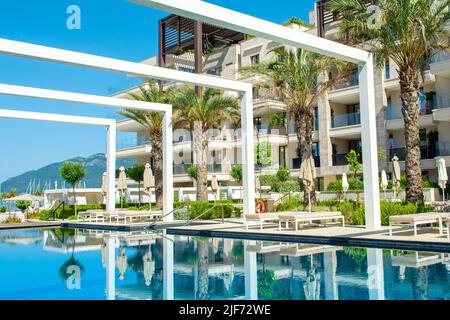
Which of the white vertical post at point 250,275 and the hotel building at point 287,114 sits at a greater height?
the hotel building at point 287,114

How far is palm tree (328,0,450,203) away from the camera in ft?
52.9

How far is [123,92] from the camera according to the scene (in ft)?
166

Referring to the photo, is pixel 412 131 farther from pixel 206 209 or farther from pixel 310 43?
pixel 206 209

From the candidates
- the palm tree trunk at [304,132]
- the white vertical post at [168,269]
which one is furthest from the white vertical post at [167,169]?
the white vertical post at [168,269]

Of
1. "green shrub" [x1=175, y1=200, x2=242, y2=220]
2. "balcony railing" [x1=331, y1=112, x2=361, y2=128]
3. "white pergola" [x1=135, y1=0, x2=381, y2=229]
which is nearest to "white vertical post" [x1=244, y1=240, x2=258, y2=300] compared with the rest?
"white pergola" [x1=135, y1=0, x2=381, y2=229]

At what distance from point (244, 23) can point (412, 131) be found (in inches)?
311

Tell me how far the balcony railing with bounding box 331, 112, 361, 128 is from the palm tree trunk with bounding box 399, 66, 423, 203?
59.6 ft

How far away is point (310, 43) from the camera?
13.3 m

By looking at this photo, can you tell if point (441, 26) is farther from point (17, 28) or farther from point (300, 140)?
point (17, 28)

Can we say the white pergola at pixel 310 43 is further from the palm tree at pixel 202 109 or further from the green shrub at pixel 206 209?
the palm tree at pixel 202 109

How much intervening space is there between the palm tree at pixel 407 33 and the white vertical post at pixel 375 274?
6.30m

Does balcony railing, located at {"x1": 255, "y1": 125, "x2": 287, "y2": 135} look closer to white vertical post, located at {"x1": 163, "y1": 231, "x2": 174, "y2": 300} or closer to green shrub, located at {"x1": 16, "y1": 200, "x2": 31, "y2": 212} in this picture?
green shrub, located at {"x1": 16, "y1": 200, "x2": 31, "y2": 212}

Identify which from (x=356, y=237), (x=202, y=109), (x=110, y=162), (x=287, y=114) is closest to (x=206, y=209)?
(x=110, y=162)

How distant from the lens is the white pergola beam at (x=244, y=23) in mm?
10855
